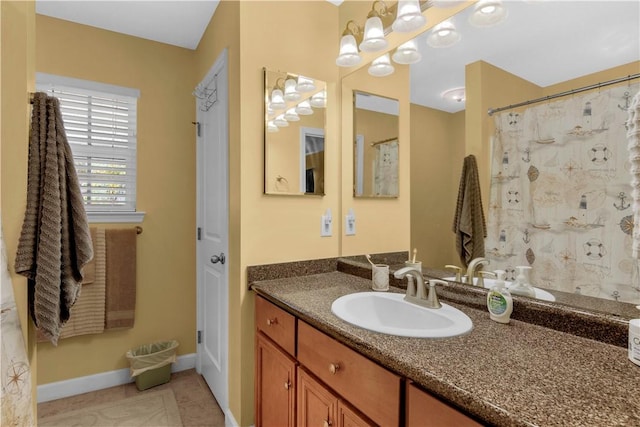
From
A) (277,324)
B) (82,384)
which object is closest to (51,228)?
(277,324)

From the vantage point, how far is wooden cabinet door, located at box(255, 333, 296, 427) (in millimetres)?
1340

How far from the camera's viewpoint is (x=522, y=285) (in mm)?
1174

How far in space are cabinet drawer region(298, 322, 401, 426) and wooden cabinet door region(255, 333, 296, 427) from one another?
0.15 meters

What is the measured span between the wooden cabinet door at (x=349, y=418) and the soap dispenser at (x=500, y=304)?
55 centimetres

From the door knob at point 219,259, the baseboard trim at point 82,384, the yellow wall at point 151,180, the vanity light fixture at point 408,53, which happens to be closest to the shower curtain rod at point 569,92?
the vanity light fixture at point 408,53

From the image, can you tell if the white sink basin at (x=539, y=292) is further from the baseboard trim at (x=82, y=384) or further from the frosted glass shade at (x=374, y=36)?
the baseboard trim at (x=82, y=384)

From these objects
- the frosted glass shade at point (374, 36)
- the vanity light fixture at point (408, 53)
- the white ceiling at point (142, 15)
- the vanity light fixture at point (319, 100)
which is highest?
the white ceiling at point (142, 15)

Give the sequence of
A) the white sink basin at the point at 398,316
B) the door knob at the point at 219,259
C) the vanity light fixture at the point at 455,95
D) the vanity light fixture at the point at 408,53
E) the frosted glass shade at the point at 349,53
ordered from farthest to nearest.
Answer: the door knob at the point at 219,259 → the frosted glass shade at the point at 349,53 → the vanity light fixture at the point at 408,53 → the vanity light fixture at the point at 455,95 → the white sink basin at the point at 398,316

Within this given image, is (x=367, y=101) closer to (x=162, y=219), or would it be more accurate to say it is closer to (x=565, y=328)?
(x=565, y=328)

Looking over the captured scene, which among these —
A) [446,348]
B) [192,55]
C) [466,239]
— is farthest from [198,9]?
[446,348]

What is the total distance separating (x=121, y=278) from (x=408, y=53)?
7.67 feet

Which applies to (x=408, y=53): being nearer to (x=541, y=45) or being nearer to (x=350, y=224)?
(x=541, y=45)

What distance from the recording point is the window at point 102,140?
2217mm

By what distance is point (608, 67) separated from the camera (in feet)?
3.20
